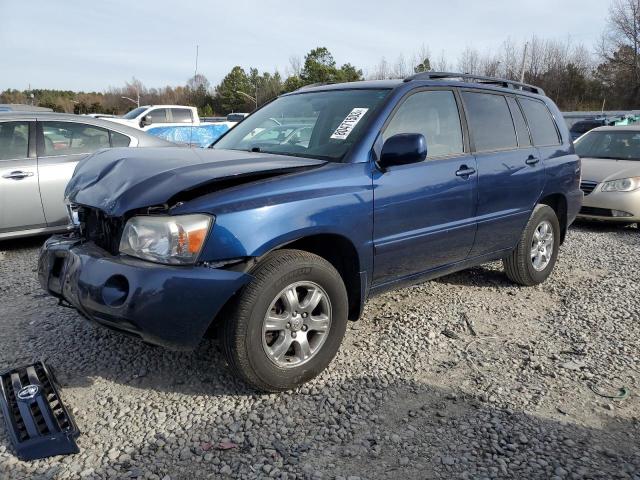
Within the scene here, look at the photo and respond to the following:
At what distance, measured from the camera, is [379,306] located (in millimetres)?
4238

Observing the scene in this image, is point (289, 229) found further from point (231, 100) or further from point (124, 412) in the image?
point (231, 100)

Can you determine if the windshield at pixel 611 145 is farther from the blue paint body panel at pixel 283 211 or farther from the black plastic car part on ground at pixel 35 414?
the black plastic car part on ground at pixel 35 414

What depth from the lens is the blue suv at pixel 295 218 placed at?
8.25 feet

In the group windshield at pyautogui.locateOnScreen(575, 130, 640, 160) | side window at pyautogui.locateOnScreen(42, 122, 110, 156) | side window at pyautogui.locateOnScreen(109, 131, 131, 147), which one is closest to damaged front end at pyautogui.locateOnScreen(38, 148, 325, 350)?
side window at pyautogui.locateOnScreen(42, 122, 110, 156)

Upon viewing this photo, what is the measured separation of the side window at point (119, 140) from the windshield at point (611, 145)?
289 inches

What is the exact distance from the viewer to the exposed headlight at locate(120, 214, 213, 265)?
248 centimetres

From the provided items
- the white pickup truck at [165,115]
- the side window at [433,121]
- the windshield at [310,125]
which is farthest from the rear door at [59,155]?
the white pickup truck at [165,115]

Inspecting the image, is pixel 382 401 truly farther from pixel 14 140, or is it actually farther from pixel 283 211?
pixel 14 140

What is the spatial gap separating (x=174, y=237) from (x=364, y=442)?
1352 mm

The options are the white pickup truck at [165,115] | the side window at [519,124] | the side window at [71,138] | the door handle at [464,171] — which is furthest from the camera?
the white pickup truck at [165,115]

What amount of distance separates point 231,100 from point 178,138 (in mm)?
54687

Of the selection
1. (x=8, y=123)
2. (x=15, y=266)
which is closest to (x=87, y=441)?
(x=15, y=266)

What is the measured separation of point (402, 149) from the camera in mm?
3084

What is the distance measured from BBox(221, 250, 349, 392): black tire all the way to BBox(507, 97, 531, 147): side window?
2.45 meters
